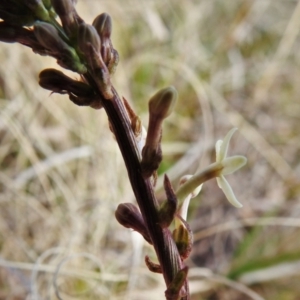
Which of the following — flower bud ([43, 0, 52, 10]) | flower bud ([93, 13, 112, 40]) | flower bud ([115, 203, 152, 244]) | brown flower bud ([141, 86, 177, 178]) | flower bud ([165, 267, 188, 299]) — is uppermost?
flower bud ([43, 0, 52, 10])

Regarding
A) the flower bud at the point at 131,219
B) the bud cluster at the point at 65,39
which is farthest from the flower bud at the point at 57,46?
the flower bud at the point at 131,219

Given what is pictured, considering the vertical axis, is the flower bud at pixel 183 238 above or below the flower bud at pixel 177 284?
above

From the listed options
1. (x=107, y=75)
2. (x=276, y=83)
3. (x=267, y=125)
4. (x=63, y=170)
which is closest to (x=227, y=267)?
(x=63, y=170)

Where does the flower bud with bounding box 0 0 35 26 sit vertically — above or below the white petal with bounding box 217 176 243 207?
above

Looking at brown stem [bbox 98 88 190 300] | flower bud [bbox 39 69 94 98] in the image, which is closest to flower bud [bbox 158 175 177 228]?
brown stem [bbox 98 88 190 300]

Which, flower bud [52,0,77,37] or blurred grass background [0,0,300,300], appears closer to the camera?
flower bud [52,0,77,37]

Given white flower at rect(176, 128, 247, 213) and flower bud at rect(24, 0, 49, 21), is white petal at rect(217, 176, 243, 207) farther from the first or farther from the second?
flower bud at rect(24, 0, 49, 21)

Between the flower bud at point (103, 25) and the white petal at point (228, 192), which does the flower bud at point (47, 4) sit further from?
the white petal at point (228, 192)
